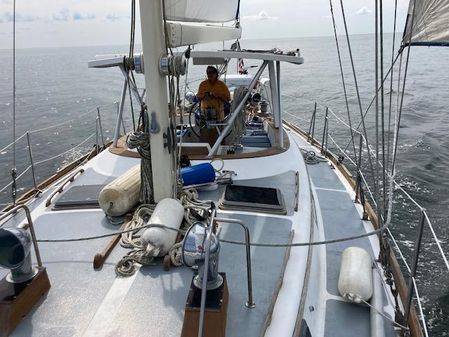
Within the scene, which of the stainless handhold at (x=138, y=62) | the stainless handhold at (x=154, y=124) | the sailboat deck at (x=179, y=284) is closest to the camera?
the sailboat deck at (x=179, y=284)

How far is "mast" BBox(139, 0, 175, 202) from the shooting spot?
3357 mm

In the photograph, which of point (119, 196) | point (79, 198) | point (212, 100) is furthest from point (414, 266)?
point (212, 100)

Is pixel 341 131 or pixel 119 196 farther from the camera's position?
pixel 341 131

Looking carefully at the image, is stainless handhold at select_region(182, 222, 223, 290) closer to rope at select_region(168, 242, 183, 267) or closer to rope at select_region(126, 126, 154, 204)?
rope at select_region(168, 242, 183, 267)

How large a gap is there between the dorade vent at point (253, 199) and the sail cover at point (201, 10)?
193 cm

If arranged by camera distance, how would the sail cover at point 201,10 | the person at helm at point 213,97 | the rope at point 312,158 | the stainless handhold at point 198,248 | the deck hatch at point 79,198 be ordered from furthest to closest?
the rope at point 312,158, the person at helm at point 213,97, the deck hatch at point 79,198, the sail cover at point 201,10, the stainless handhold at point 198,248

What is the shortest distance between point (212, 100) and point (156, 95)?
281 cm

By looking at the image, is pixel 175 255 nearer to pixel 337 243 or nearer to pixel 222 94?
pixel 337 243

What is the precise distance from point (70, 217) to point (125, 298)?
155 centimetres

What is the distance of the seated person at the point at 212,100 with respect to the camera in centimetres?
621

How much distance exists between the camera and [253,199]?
4.19 m

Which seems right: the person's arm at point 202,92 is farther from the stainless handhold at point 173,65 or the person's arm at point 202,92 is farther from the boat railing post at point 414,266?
the boat railing post at point 414,266

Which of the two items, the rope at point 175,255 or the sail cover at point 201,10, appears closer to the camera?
the rope at point 175,255

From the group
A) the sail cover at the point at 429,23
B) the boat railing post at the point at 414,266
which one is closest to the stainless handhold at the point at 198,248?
the boat railing post at the point at 414,266
